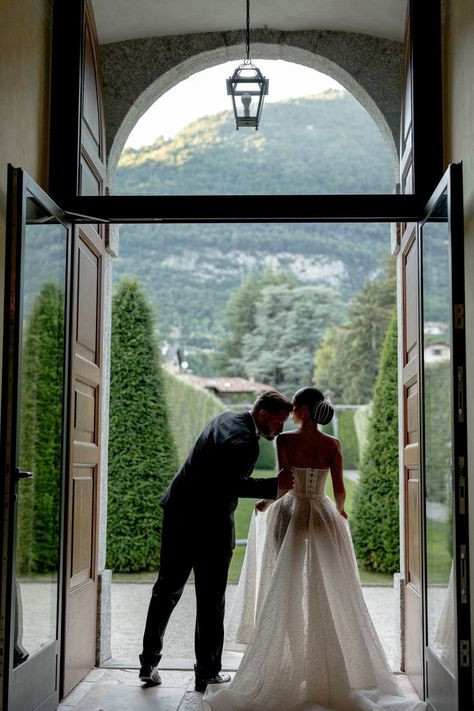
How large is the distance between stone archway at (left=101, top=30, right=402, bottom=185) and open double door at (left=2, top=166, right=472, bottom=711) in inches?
31.0

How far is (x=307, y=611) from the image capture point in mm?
4316

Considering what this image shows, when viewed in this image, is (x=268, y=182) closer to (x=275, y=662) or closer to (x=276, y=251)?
(x=276, y=251)

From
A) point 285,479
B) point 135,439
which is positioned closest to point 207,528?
point 285,479

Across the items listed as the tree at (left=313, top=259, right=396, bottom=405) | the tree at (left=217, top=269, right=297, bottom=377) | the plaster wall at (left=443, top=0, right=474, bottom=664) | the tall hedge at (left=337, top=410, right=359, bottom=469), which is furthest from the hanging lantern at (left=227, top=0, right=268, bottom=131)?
the tree at (left=217, top=269, right=297, bottom=377)

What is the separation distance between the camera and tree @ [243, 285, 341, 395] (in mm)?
23828

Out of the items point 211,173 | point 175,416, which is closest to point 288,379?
point 211,173

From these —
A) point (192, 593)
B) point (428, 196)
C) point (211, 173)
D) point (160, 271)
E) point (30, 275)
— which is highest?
point (211, 173)

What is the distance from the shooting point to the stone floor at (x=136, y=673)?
4.38m

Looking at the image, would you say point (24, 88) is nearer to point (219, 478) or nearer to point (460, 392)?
point (219, 478)

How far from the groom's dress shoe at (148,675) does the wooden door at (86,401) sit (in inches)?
13.9

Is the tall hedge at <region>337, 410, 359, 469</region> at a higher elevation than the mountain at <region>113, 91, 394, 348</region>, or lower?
lower

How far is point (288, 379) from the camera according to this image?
2309cm

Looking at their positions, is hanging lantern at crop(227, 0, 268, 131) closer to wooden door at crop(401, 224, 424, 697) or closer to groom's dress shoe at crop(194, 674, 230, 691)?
wooden door at crop(401, 224, 424, 697)

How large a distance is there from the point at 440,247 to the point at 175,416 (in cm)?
915
